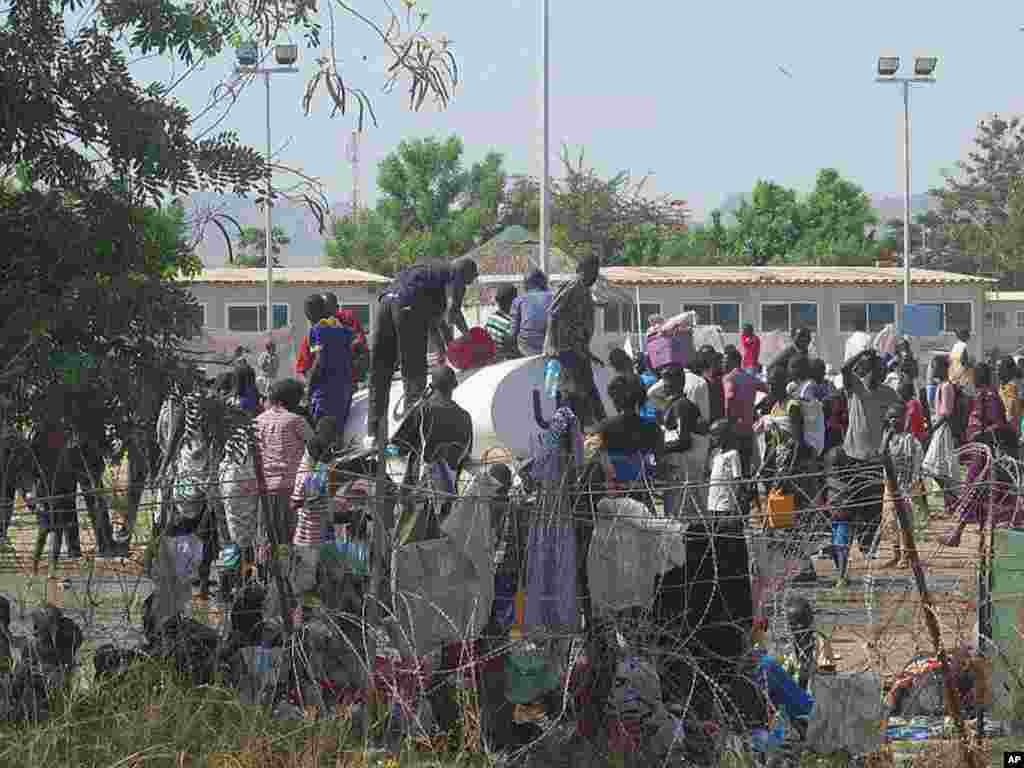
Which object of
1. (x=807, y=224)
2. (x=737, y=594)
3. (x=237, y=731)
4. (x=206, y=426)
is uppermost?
(x=807, y=224)

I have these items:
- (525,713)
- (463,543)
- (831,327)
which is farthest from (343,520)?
(831,327)

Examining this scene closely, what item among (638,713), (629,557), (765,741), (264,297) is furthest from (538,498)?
(264,297)

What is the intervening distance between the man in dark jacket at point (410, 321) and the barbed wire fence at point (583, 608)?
18.5 ft

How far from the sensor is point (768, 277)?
133 ft

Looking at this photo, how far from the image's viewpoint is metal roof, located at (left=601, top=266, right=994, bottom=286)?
129 ft

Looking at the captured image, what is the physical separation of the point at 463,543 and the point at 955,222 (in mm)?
85205

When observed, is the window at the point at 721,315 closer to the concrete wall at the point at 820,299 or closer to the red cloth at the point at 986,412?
the concrete wall at the point at 820,299

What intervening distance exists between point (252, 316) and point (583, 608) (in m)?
32.3

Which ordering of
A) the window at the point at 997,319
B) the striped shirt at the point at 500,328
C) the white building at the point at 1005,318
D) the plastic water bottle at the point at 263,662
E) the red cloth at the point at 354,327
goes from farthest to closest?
1. the window at the point at 997,319
2. the white building at the point at 1005,318
3. the striped shirt at the point at 500,328
4. the red cloth at the point at 354,327
5. the plastic water bottle at the point at 263,662

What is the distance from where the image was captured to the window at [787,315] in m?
40.2

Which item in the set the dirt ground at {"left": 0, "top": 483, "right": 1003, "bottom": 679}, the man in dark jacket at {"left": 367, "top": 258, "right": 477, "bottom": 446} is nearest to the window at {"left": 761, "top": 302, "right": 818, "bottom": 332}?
the man in dark jacket at {"left": 367, "top": 258, "right": 477, "bottom": 446}

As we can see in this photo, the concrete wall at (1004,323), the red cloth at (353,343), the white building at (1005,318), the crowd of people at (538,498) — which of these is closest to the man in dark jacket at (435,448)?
the crowd of people at (538,498)

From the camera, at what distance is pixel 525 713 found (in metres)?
6.53

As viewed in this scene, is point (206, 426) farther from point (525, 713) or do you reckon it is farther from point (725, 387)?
point (725, 387)
